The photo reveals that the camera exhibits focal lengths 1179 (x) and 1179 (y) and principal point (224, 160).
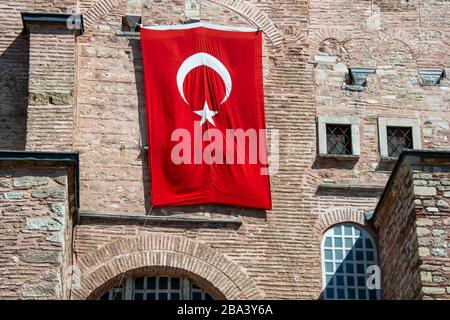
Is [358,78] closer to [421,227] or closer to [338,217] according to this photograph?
[338,217]

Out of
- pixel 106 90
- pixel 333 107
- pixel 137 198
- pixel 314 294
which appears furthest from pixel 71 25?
pixel 314 294

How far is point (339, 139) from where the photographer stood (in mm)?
18562

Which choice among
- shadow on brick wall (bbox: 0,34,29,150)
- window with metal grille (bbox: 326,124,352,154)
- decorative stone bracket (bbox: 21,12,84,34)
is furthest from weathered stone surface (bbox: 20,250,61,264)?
window with metal grille (bbox: 326,124,352,154)

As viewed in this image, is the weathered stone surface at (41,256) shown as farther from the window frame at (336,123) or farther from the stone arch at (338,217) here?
the window frame at (336,123)

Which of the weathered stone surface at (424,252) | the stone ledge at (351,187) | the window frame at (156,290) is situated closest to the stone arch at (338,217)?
the stone ledge at (351,187)

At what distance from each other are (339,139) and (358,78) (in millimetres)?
1123

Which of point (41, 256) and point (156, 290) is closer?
point (41, 256)

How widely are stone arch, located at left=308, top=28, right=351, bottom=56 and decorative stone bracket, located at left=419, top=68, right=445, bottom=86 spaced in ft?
4.43

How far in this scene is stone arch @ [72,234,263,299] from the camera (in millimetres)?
16906

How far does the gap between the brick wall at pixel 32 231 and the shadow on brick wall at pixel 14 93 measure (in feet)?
9.62

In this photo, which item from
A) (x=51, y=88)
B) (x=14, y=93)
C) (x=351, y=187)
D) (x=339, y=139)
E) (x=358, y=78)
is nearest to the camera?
(x=51, y=88)

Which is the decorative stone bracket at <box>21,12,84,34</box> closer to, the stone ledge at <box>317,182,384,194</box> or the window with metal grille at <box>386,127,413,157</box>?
the stone ledge at <box>317,182,384,194</box>

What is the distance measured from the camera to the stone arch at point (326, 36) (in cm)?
1931

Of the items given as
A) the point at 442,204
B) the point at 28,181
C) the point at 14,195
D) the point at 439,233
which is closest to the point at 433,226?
the point at 439,233
